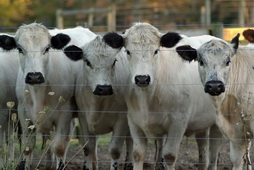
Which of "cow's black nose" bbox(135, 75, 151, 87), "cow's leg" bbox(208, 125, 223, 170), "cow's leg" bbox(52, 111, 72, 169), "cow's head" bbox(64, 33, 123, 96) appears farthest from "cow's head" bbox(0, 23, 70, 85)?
"cow's leg" bbox(208, 125, 223, 170)

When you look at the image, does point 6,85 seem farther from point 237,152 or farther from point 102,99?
point 237,152

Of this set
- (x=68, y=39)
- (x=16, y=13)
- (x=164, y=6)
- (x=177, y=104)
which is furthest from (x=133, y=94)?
(x=164, y=6)

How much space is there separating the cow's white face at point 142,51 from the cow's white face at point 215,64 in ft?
2.11

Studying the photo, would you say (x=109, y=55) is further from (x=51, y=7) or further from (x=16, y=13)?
(x=51, y=7)

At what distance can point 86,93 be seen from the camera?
10.5 meters

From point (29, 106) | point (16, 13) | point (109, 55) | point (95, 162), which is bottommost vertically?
point (95, 162)

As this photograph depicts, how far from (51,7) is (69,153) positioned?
22140 millimetres

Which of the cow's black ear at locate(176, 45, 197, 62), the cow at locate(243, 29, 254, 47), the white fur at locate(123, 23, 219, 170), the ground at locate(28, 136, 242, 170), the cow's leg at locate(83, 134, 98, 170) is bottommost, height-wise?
the ground at locate(28, 136, 242, 170)

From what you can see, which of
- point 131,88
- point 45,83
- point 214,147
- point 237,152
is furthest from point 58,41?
point 214,147

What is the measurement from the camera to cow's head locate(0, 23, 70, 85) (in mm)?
9742

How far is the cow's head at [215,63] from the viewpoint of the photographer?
8.79 metres

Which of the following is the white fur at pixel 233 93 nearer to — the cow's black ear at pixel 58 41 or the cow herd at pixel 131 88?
the cow herd at pixel 131 88

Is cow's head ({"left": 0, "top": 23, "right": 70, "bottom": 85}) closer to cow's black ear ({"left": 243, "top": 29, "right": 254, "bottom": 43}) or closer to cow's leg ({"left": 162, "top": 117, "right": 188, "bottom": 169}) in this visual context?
cow's leg ({"left": 162, "top": 117, "right": 188, "bottom": 169})

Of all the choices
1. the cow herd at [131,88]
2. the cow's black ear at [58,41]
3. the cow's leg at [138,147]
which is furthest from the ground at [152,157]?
the cow's black ear at [58,41]
